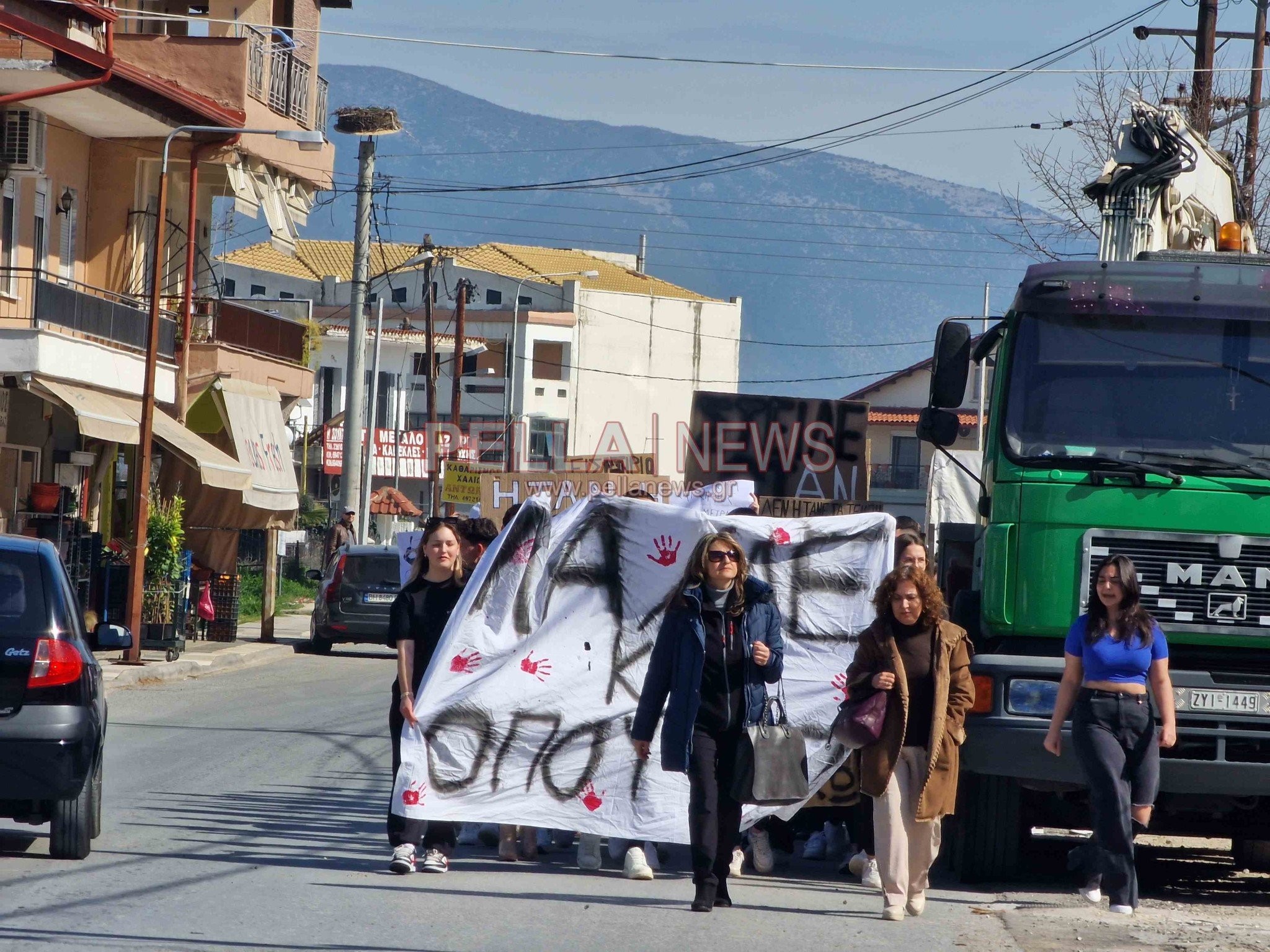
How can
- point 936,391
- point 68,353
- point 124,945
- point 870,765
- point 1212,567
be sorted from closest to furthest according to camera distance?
point 124,945
point 870,765
point 1212,567
point 936,391
point 68,353

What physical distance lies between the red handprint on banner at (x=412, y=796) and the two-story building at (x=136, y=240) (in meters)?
15.8

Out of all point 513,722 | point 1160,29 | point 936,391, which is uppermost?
point 1160,29

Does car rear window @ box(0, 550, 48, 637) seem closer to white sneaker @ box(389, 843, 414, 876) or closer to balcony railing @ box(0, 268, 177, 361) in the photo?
white sneaker @ box(389, 843, 414, 876)

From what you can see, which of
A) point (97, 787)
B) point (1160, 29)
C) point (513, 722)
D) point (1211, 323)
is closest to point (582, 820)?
point (513, 722)

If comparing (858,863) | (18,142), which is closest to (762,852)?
(858,863)

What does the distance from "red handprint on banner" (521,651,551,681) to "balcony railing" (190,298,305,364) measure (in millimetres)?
22453

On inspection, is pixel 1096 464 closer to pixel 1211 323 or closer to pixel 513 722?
pixel 1211 323

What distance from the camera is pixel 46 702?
916 cm

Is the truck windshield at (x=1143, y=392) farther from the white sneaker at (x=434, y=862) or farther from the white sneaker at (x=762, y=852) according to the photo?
the white sneaker at (x=434, y=862)

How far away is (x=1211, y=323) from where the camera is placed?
1011 centimetres

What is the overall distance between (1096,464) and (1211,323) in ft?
3.57

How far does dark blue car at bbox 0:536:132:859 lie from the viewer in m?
9.05

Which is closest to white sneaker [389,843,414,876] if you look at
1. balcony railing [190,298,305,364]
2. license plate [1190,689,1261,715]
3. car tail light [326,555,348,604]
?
license plate [1190,689,1261,715]

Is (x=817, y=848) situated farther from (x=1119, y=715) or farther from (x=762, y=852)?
A: (x=1119, y=715)
